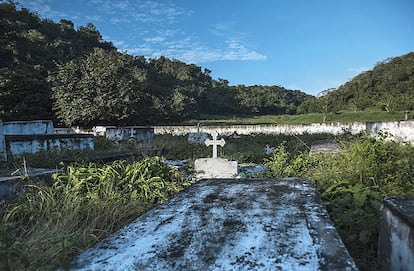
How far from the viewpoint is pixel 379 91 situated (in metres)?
31.8

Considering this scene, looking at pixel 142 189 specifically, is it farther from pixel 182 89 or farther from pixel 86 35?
pixel 86 35

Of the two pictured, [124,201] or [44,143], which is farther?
[44,143]

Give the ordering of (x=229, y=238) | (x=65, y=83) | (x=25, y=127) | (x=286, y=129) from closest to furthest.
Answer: (x=229, y=238)
(x=25, y=127)
(x=286, y=129)
(x=65, y=83)

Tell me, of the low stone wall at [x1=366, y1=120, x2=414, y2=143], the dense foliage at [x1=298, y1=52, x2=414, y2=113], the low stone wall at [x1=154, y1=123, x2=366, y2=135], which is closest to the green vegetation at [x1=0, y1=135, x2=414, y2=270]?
the low stone wall at [x1=366, y1=120, x2=414, y2=143]

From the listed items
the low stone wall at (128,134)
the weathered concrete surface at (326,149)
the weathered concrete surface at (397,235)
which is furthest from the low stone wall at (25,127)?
the weathered concrete surface at (397,235)

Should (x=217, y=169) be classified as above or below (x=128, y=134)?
below

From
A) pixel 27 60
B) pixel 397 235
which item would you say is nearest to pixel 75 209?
pixel 397 235

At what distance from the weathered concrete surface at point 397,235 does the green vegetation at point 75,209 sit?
1.56 meters

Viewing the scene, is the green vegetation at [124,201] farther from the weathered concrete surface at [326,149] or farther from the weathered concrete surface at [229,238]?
the weathered concrete surface at [326,149]

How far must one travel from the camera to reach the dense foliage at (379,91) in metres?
28.4

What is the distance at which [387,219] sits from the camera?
6.24ft

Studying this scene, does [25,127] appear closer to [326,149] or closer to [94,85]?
[326,149]

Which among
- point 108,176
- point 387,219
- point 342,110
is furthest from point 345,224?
point 342,110

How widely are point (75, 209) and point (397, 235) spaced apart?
8.28 ft
